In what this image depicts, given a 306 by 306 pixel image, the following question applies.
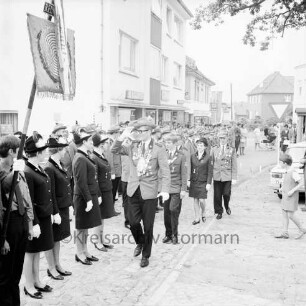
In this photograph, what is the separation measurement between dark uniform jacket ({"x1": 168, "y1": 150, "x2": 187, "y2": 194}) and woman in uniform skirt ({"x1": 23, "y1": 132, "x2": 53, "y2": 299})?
309 cm

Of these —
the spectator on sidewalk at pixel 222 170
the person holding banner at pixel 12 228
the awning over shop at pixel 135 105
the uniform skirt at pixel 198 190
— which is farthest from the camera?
the awning over shop at pixel 135 105

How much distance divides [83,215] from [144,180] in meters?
1.03

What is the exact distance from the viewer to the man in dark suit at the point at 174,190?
25.3 ft

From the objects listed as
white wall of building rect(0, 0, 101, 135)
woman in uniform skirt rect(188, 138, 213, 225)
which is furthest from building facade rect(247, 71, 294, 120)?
woman in uniform skirt rect(188, 138, 213, 225)

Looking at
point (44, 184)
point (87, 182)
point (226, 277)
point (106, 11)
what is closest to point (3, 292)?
point (44, 184)

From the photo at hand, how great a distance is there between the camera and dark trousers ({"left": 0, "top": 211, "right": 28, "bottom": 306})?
4406 millimetres

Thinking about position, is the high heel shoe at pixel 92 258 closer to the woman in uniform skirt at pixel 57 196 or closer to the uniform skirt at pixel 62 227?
the woman in uniform skirt at pixel 57 196

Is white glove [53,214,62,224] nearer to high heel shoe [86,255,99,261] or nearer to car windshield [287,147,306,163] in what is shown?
high heel shoe [86,255,99,261]

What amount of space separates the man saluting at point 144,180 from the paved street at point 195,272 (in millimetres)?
488

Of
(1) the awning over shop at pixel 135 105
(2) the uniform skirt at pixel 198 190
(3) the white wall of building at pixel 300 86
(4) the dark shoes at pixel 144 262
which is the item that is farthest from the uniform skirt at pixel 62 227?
(3) the white wall of building at pixel 300 86

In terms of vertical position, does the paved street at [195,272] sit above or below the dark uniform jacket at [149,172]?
below

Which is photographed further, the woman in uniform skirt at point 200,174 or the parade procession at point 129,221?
Answer: the woman in uniform skirt at point 200,174

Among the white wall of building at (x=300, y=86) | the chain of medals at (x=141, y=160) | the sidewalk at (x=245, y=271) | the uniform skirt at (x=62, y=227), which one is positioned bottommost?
the sidewalk at (x=245, y=271)

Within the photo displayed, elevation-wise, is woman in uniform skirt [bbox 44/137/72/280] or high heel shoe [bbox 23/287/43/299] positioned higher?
woman in uniform skirt [bbox 44/137/72/280]
